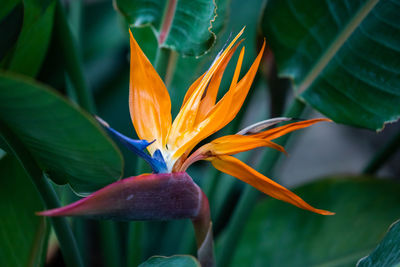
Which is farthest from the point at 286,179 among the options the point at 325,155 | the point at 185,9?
the point at 185,9

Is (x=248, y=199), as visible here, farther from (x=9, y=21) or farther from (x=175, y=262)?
(x=9, y=21)

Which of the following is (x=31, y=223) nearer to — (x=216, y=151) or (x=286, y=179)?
(x=216, y=151)

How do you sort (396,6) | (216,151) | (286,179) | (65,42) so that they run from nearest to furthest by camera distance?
1. (216,151)
2. (396,6)
3. (65,42)
4. (286,179)

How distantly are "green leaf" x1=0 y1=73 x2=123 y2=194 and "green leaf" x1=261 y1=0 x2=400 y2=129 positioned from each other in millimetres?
354

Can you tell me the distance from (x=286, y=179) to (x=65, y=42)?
1.07 meters

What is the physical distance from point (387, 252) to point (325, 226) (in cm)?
30

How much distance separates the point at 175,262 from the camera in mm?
430

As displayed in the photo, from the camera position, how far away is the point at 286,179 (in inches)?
60.1

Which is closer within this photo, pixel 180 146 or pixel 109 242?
pixel 180 146

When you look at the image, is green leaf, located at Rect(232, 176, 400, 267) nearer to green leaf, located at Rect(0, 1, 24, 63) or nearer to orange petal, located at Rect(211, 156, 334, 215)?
orange petal, located at Rect(211, 156, 334, 215)

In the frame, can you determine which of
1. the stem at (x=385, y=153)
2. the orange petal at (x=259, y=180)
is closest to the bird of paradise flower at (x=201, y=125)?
the orange petal at (x=259, y=180)

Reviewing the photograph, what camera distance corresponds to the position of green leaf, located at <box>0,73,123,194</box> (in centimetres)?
32

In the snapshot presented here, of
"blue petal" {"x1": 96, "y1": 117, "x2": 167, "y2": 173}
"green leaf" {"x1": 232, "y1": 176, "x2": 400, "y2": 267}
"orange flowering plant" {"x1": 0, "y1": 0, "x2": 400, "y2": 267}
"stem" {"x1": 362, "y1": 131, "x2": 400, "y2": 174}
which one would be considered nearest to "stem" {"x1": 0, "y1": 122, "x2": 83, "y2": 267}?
"orange flowering plant" {"x1": 0, "y1": 0, "x2": 400, "y2": 267}

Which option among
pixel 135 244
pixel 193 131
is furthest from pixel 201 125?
pixel 135 244
